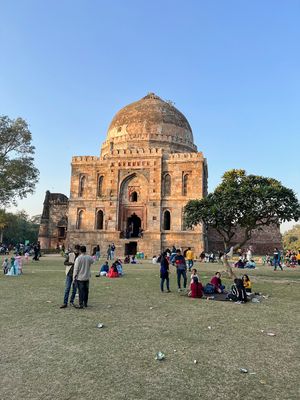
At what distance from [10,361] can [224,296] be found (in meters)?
7.86

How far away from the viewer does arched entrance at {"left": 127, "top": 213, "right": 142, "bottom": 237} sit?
3984 cm

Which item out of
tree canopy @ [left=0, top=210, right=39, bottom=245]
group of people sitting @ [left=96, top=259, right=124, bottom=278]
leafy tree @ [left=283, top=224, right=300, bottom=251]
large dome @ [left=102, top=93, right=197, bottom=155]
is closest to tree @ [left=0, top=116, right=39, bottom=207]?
group of people sitting @ [left=96, top=259, right=124, bottom=278]

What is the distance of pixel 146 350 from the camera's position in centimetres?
556

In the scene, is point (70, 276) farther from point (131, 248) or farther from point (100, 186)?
point (100, 186)

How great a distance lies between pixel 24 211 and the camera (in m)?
72.5

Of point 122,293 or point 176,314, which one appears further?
point 122,293

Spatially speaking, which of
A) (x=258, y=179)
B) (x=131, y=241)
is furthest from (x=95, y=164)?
(x=258, y=179)

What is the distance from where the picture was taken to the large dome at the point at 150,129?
4206 cm

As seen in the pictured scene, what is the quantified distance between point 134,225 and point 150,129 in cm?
1172

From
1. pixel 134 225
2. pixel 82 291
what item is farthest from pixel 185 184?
pixel 82 291

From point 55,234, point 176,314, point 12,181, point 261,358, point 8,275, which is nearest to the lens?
point 261,358

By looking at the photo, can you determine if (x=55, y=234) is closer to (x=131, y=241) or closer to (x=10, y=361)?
(x=131, y=241)

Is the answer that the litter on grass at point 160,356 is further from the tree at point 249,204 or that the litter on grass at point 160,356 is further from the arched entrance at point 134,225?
the arched entrance at point 134,225

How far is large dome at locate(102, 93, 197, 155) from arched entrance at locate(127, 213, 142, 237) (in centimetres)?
844
